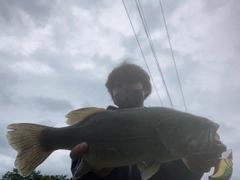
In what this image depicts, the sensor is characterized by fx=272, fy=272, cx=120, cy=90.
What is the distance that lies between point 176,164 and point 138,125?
1126mm

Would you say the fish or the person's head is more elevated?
the person's head

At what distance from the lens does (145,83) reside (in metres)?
5.84

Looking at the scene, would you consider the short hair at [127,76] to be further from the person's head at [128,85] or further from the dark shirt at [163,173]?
the dark shirt at [163,173]

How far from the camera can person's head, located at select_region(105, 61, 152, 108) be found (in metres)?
4.76

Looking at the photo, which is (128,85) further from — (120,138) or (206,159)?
(206,159)

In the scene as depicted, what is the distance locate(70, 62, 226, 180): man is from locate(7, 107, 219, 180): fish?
19cm

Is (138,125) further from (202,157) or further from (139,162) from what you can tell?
(202,157)

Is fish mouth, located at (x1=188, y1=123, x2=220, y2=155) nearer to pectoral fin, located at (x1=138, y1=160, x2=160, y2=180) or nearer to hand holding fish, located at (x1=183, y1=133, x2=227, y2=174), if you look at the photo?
hand holding fish, located at (x1=183, y1=133, x2=227, y2=174)

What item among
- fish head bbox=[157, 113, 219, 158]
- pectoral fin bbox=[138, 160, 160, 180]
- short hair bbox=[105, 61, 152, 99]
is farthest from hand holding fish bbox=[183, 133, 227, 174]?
short hair bbox=[105, 61, 152, 99]

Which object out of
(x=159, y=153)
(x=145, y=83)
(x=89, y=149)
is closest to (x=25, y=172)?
(x=89, y=149)

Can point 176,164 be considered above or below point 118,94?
below

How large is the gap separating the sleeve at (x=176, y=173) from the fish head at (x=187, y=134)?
2.77 ft

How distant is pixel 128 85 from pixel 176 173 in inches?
76.2

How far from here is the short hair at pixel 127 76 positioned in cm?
551
